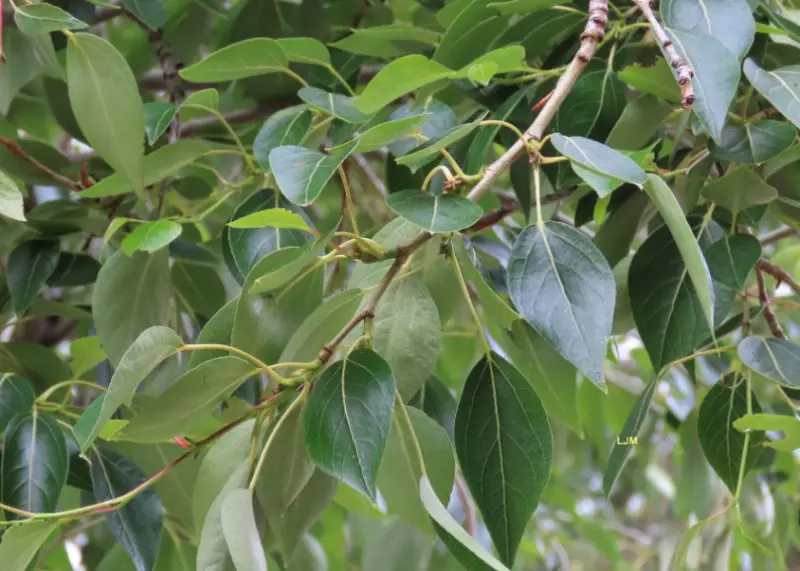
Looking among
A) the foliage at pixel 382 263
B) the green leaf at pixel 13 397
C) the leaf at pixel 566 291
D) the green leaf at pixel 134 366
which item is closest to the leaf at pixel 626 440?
the foliage at pixel 382 263

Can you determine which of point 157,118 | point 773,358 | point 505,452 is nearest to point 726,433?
point 773,358

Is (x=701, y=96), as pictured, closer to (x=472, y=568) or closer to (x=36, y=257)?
(x=472, y=568)

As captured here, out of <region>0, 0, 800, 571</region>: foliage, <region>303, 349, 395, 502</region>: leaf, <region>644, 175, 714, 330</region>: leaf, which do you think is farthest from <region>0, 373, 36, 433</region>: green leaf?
<region>644, 175, 714, 330</region>: leaf

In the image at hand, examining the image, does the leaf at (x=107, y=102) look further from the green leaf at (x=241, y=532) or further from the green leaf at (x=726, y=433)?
the green leaf at (x=726, y=433)

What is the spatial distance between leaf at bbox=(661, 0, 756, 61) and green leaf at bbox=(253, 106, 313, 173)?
20cm

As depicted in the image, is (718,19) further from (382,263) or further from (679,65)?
(382,263)

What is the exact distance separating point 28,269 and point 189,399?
24 centimetres

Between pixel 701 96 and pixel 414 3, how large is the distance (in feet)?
1.22

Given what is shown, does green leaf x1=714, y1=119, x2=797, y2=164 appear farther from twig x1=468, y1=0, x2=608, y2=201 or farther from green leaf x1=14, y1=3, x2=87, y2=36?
green leaf x1=14, y1=3, x2=87, y2=36

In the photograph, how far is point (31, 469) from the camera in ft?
1.39

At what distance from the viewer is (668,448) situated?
2.13m

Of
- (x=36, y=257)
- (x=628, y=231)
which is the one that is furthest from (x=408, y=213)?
(x=36, y=257)

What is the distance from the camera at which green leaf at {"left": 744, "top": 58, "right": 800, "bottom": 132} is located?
0.36 metres

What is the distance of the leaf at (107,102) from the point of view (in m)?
0.43
